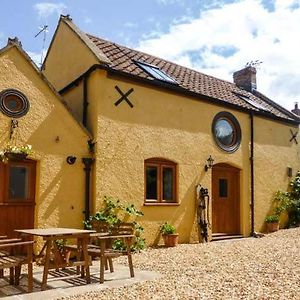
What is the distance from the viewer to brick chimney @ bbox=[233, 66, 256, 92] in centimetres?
1831

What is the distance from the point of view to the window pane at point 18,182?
27.7 ft

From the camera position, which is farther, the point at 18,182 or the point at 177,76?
the point at 177,76

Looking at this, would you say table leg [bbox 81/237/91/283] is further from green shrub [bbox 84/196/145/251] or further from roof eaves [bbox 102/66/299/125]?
roof eaves [bbox 102/66/299/125]

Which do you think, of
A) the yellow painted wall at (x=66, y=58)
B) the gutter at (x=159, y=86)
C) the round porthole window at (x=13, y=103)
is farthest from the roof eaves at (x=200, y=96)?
the round porthole window at (x=13, y=103)

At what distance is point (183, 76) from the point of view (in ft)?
45.3

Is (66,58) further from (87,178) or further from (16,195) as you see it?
(16,195)

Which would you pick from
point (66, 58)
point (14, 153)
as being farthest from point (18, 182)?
point (66, 58)

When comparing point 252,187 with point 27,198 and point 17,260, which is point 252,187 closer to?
point 27,198

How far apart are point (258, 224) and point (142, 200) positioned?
210 inches

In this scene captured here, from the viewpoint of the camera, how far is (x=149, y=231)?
10.4 m

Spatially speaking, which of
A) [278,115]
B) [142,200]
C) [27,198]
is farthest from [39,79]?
[278,115]

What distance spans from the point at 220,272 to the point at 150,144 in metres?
4.55

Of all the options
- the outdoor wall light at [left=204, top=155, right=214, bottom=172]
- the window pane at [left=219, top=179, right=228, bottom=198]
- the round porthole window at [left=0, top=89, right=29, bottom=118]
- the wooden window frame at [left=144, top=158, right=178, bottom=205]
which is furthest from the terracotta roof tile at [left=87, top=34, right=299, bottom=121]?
the window pane at [left=219, top=179, right=228, bottom=198]

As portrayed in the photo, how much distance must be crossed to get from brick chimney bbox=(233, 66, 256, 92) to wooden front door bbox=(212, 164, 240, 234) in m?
6.45
